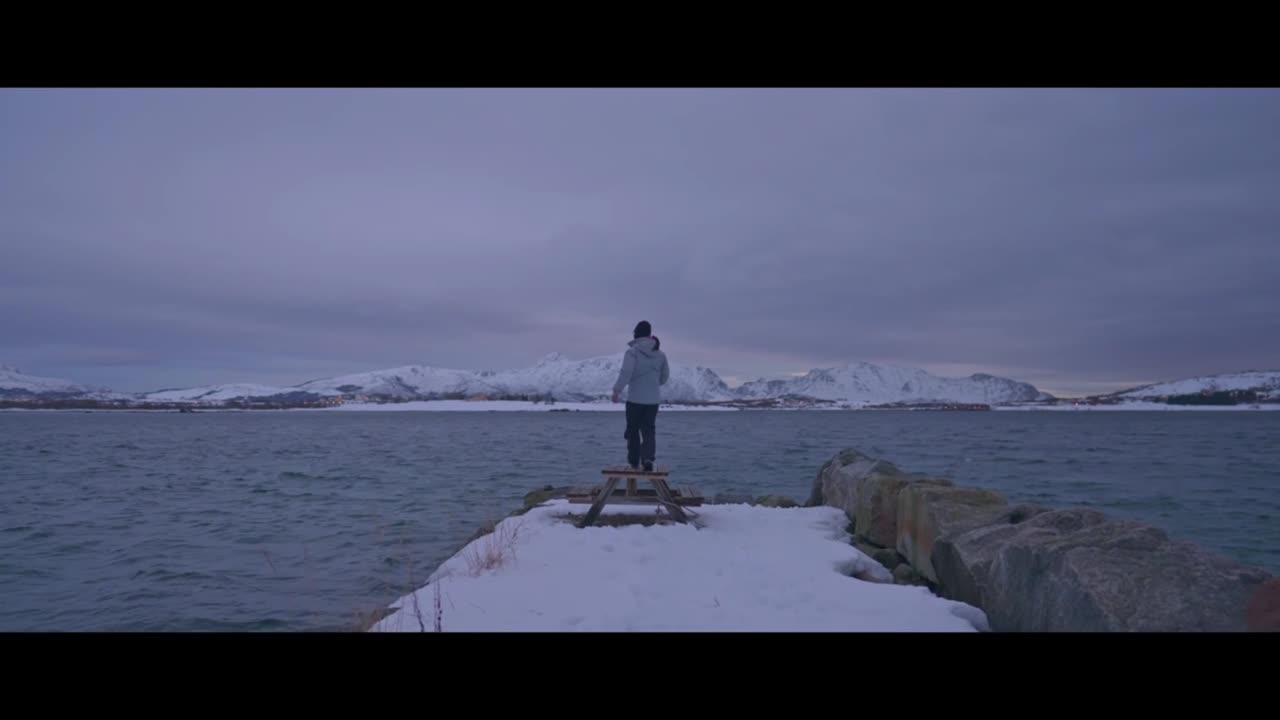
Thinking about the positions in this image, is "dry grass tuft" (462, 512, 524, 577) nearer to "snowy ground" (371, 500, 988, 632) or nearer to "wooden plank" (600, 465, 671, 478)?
"snowy ground" (371, 500, 988, 632)

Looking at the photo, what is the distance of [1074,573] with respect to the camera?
4953 millimetres

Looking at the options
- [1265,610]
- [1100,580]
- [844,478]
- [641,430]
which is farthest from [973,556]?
[844,478]

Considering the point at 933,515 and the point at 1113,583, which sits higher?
the point at 1113,583

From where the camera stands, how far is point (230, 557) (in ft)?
Result: 42.5

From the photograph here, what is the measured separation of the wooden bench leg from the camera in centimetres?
938

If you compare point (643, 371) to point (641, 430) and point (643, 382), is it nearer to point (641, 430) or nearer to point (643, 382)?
point (643, 382)

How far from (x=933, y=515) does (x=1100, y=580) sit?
338 centimetres

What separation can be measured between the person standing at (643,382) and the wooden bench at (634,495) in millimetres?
390

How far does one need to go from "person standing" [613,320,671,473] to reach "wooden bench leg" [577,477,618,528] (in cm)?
64

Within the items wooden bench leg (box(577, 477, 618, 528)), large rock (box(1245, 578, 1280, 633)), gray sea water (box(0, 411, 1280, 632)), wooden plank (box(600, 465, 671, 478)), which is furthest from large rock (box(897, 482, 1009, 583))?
gray sea water (box(0, 411, 1280, 632))
